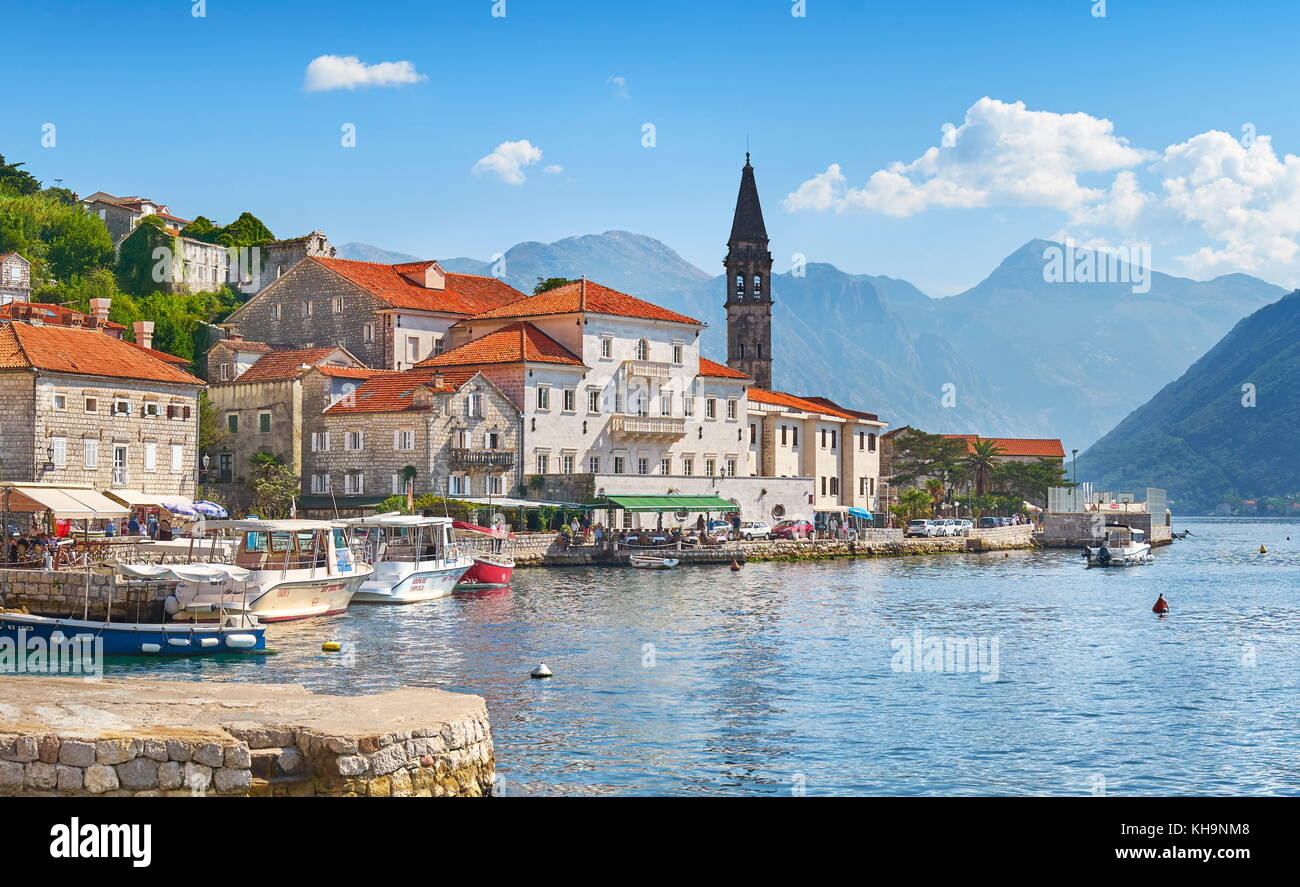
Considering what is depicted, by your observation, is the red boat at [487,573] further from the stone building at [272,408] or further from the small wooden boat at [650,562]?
the stone building at [272,408]

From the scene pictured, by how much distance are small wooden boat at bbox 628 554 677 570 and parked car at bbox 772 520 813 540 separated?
1601 centimetres

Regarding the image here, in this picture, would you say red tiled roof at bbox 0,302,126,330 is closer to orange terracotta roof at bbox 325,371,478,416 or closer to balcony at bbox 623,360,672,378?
orange terracotta roof at bbox 325,371,478,416

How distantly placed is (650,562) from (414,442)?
520 inches

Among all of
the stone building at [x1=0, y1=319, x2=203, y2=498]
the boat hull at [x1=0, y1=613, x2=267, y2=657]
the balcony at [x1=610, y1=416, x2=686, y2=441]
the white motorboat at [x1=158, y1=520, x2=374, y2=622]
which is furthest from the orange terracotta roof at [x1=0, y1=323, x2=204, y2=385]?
the boat hull at [x1=0, y1=613, x2=267, y2=657]

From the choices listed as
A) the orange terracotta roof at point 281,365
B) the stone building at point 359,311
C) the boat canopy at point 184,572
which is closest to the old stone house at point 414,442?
the orange terracotta roof at point 281,365

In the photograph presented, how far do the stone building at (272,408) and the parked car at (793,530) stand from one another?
26829 mm

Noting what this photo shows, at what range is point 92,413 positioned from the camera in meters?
60.1

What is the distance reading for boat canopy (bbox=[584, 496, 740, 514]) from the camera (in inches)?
2975

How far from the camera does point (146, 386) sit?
6241cm

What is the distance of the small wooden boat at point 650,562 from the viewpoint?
70.6m

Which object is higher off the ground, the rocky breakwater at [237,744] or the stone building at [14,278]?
the stone building at [14,278]
